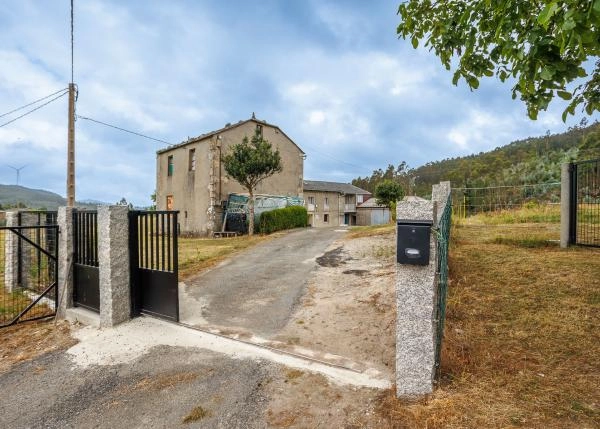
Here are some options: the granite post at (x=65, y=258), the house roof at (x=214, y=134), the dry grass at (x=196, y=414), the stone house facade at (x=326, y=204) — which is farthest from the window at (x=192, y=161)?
the dry grass at (x=196, y=414)

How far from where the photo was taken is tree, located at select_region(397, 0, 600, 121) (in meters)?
2.05

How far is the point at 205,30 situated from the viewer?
902 centimetres

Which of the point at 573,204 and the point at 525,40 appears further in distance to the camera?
the point at 573,204

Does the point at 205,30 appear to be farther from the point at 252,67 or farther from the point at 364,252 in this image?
the point at 364,252

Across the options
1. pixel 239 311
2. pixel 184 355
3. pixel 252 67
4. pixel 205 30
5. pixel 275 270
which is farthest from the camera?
pixel 252 67

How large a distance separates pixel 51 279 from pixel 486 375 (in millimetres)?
8248

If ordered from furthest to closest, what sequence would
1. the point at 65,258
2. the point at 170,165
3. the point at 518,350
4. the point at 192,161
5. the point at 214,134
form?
the point at 170,165, the point at 192,161, the point at 214,134, the point at 65,258, the point at 518,350

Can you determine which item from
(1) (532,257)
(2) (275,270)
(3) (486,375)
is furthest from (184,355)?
(1) (532,257)

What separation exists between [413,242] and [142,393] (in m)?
2.90

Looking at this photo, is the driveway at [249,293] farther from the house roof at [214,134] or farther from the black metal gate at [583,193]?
the house roof at [214,134]

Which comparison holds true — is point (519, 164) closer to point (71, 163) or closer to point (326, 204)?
point (326, 204)

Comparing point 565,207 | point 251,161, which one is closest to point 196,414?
point 565,207

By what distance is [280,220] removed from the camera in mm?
19609

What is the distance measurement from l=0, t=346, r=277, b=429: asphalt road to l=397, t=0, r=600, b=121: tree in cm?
359
